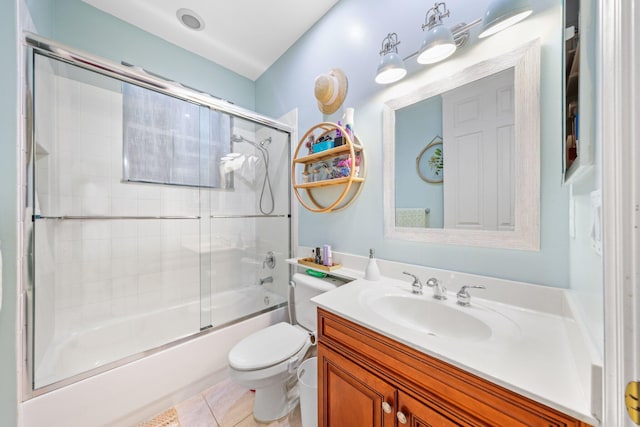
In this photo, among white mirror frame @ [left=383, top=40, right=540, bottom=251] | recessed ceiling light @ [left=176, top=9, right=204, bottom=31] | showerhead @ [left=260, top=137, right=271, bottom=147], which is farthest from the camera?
showerhead @ [left=260, top=137, right=271, bottom=147]

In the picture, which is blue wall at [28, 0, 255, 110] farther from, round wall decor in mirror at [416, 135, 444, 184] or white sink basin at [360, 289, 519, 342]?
white sink basin at [360, 289, 519, 342]

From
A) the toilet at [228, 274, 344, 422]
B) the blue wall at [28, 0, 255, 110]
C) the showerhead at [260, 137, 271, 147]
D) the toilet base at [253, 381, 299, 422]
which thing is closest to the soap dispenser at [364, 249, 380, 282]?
the toilet at [228, 274, 344, 422]

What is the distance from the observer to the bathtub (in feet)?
3.54

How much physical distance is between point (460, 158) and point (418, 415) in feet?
3.30

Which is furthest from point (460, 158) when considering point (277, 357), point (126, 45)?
point (126, 45)

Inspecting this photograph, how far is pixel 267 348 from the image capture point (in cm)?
128

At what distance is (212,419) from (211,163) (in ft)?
6.04

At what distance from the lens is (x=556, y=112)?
813 mm

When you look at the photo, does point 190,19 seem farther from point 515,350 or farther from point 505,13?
point 515,350

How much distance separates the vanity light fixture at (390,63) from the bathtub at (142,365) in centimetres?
185

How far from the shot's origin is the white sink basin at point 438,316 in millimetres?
791

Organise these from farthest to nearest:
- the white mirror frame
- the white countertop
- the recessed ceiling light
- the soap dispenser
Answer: the recessed ceiling light < the soap dispenser < the white mirror frame < the white countertop

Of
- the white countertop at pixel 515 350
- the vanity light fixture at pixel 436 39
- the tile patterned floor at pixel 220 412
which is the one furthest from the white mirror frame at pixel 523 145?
the tile patterned floor at pixel 220 412

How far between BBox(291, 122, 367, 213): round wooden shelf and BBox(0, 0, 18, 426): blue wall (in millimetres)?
1352
